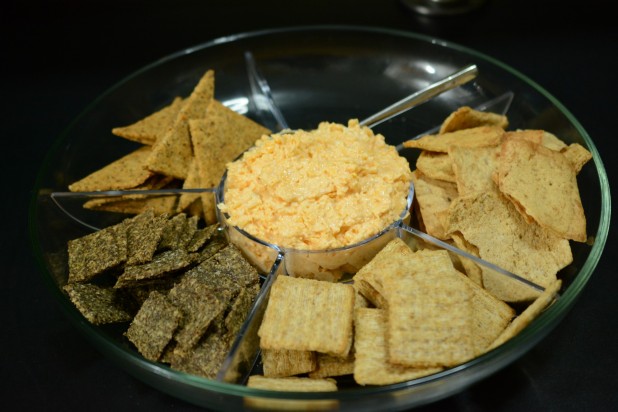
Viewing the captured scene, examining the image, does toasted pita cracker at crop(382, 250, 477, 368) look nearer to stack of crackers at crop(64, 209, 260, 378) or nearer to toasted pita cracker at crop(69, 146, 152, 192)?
stack of crackers at crop(64, 209, 260, 378)

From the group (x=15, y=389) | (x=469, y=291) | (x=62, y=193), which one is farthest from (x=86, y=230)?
(x=469, y=291)

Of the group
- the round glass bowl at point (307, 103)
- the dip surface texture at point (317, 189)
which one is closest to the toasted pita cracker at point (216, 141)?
the dip surface texture at point (317, 189)

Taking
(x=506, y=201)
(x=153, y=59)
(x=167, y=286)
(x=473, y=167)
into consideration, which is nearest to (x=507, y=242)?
(x=506, y=201)

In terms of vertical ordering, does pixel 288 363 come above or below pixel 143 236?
below

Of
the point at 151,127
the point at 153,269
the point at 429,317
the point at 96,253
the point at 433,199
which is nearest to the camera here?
the point at 429,317

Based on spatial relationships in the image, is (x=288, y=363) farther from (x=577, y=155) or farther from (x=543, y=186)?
(x=577, y=155)

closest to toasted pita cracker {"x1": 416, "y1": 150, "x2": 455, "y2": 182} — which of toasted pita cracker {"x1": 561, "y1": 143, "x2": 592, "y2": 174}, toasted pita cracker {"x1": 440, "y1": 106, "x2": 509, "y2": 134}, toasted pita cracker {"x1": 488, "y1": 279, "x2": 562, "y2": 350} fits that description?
toasted pita cracker {"x1": 440, "y1": 106, "x2": 509, "y2": 134}
